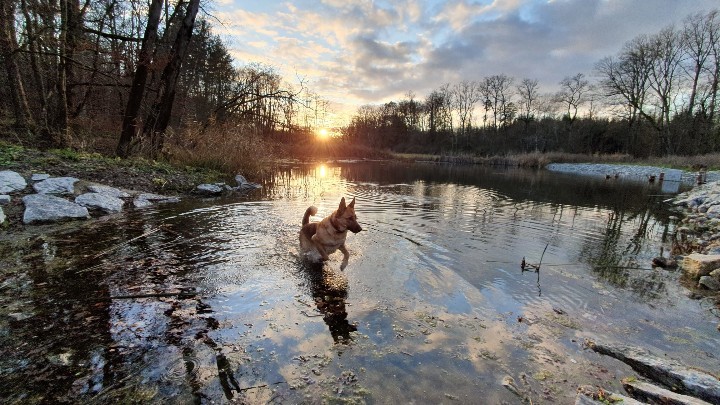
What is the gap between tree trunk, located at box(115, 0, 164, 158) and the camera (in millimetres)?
12688

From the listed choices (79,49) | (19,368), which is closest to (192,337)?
(19,368)

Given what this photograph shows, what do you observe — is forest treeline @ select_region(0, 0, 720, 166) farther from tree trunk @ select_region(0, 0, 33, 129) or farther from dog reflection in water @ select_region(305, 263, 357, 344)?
dog reflection in water @ select_region(305, 263, 357, 344)

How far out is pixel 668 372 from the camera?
323 centimetres

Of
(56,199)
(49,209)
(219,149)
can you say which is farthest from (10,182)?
(219,149)

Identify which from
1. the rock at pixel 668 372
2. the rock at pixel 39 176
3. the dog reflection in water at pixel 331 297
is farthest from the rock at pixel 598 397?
the rock at pixel 39 176

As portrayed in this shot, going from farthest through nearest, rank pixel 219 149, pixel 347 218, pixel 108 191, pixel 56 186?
1. pixel 219 149
2. pixel 108 191
3. pixel 56 186
4. pixel 347 218

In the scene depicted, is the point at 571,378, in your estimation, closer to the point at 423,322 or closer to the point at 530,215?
the point at 423,322

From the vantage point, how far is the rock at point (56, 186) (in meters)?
7.84

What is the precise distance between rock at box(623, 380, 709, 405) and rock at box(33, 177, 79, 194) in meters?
11.3

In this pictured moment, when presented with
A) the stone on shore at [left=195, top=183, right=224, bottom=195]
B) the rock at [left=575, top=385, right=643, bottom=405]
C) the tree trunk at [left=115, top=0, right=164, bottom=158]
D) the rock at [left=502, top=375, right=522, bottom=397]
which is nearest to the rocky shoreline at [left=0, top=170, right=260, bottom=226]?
the stone on shore at [left=195, top=183, right=224, bottom=195]

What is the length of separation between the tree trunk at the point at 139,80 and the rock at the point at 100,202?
17.8ft

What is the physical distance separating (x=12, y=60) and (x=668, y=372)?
2195cm

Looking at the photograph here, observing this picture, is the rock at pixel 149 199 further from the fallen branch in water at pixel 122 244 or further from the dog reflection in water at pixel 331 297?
the dog reflection in water at pixel 331 297

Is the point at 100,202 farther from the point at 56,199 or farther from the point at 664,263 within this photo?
A: the point at 664,263
